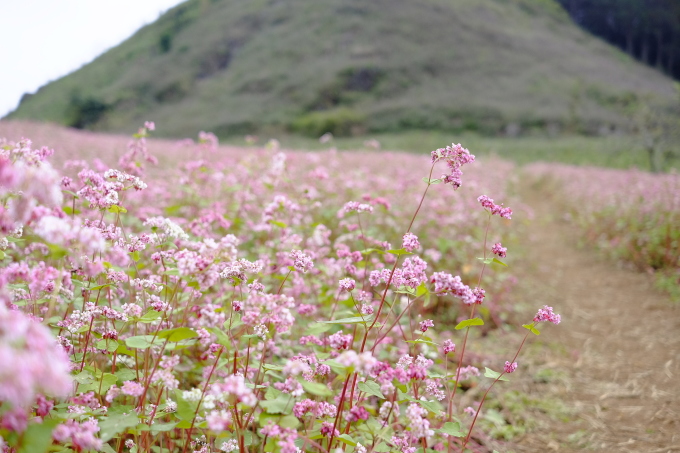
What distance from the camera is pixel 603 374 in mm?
4070

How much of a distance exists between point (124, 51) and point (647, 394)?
73.0m

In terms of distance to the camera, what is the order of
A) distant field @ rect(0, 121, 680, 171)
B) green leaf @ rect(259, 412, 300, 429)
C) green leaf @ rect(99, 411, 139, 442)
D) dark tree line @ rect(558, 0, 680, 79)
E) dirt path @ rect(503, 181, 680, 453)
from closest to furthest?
green leaf @ rect(99, 411, 139, 442)
green leaf @ rect(259, 412, 300, 429)
dirt path @ rect(503, 181, 680, 453)
distant field @ rect(0, 121, 680, 171)
dark tree line @ rect(558, 0, 680, 79)

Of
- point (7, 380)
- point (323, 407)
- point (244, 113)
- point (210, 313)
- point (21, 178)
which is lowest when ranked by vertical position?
point (323, 407)

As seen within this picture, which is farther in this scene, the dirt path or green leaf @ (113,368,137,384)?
the dirt path

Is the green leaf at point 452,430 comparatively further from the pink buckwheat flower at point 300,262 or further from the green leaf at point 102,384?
the green leaf at point 102,384

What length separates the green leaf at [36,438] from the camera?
1072mm

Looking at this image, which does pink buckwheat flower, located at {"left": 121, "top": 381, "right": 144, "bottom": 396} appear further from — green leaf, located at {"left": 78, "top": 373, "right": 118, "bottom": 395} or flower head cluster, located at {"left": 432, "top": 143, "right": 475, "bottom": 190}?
flower head cluster, located at {"left": 432, "top": 143, "right": 475, "bottom": 190}

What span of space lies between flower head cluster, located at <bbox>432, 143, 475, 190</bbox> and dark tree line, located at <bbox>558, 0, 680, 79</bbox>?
285ft

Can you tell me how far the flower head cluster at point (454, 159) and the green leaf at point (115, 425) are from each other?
1.44m

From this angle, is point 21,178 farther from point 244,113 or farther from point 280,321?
point 244,113

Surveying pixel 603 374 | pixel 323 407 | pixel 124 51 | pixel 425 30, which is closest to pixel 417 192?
pixel 603 374

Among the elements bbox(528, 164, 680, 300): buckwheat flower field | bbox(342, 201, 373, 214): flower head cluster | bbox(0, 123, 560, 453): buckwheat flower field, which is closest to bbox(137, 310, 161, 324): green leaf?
bbox(0, 123, 560, 453): buckwheat flower field

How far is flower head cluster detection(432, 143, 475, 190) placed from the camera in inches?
71.5

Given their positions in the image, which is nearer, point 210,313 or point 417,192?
point 210,313
